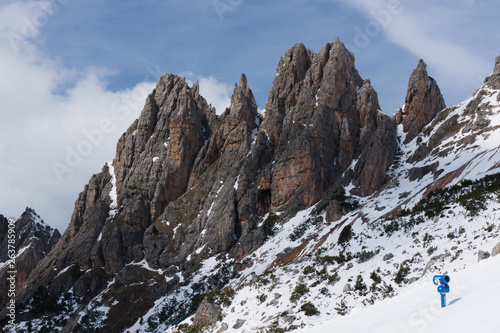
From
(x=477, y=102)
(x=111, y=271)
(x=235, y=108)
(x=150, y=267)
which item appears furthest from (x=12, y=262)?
(x=477, y=102)

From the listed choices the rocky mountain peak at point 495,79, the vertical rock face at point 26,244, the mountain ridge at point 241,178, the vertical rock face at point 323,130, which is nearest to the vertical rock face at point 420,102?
the mountain ridge at point 241,178

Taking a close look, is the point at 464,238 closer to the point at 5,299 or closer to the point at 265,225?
the point at 265,225

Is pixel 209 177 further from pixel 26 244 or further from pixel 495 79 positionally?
pixel 26 244

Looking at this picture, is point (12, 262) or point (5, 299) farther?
point (12, 262)

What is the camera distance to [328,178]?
99.6 metres

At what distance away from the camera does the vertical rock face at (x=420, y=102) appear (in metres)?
100

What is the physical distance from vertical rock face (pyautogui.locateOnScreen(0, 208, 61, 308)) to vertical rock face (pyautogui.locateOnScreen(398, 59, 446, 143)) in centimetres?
11840

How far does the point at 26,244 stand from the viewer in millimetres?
149250

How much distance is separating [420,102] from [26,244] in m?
135

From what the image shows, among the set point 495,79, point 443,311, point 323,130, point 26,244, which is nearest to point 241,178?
point 323,130

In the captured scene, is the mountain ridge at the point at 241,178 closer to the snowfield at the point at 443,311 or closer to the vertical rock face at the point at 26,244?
the vertical rock face at the point at 26,244

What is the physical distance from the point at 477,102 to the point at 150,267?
273ft

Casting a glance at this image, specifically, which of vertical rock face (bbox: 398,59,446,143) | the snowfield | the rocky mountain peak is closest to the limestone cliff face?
vertical rock face (bbox: 398,59,446,143)

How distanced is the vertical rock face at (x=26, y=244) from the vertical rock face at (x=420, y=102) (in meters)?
118
